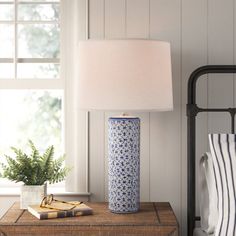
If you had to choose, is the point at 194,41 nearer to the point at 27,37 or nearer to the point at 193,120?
the point at 193,120

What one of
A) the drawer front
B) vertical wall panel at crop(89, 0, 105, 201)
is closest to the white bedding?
the drawer front

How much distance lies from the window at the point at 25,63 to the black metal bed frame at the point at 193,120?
26.6 inches

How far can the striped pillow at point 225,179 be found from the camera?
2.57 m

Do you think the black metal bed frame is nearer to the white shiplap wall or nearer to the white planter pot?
the white shiplap wall

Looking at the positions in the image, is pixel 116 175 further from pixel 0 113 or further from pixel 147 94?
pixel 0 113

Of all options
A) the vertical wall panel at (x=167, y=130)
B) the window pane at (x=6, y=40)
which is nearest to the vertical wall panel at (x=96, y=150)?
the vertical wall panel at (x=167, y=130)

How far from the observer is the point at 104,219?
2.67 m

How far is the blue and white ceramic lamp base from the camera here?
278cm

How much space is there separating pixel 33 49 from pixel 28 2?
0.26 m

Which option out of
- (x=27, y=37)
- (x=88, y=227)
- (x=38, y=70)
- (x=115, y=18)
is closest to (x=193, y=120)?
(x=115, y=18)

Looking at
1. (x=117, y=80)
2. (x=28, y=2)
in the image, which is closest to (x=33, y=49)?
(x=28, y=2)

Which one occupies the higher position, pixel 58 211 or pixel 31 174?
pixel 31 174

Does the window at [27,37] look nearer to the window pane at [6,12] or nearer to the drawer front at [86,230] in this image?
the window pane at [6,12]

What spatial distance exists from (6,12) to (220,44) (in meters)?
1.16
